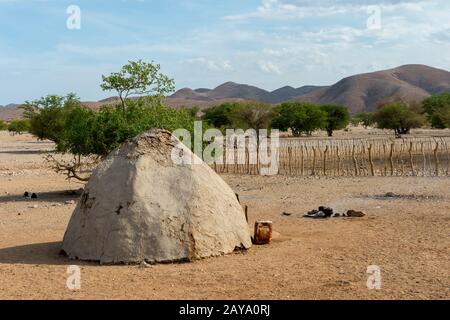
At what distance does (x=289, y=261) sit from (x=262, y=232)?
1431 millimetres

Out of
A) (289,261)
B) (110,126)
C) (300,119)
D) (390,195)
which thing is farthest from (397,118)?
(289,261)

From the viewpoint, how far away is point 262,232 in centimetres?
977

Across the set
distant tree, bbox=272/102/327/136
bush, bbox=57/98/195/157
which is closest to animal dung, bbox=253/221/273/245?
bush, bbox=57/98/195/157

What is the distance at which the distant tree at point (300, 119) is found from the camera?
55125mm

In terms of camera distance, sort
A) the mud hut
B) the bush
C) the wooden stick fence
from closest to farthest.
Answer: the mud hut
the bush
the wooden stick fence

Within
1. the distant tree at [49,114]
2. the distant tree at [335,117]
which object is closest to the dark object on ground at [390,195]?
the distant tree at [49,114]

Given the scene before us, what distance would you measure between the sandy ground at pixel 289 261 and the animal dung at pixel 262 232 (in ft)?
0.82

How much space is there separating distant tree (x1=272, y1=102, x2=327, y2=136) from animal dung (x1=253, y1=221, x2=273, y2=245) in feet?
150

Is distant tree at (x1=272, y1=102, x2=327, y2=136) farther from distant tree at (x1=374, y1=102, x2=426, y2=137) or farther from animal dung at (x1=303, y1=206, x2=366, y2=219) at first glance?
animal dung at (x1=303, y1=206, x2=366, y2=219)

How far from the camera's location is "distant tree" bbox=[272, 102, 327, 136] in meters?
55.1

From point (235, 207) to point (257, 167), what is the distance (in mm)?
15744
